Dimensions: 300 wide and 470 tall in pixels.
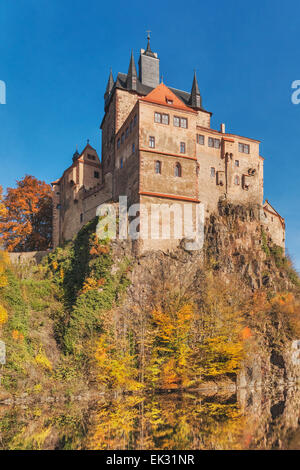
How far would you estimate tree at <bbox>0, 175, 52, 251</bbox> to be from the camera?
1850 inches

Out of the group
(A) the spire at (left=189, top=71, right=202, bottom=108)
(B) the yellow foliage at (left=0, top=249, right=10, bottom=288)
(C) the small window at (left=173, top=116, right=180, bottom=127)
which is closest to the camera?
(B) the yellow foliage at (left=0, top=249, right=10, bottom=288)

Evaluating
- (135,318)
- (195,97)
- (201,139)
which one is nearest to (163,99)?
(201,139)

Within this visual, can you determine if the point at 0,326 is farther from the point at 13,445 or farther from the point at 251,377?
the point at 251,377

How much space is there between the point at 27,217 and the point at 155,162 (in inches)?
756

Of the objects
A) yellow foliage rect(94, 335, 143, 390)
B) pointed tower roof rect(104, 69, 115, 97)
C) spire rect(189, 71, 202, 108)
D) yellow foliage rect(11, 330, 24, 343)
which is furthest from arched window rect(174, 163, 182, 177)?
yellow foliage rect(11, 330, 24, 343)

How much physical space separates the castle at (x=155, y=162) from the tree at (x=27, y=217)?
1.86 metres

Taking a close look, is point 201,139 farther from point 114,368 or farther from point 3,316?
point 3,316

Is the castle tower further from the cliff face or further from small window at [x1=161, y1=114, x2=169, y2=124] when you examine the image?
the cliff face

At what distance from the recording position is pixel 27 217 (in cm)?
4972

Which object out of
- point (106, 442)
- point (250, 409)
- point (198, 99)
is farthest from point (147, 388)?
point (198, 99)

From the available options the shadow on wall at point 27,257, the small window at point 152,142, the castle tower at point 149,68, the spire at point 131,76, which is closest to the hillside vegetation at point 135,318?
the shadow on wall at point 27,257

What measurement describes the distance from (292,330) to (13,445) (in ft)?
88.8

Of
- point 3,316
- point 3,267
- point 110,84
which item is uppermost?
point 110,84

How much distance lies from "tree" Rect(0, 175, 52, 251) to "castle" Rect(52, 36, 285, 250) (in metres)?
1.86
